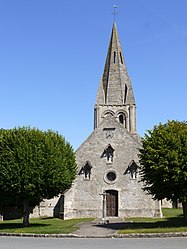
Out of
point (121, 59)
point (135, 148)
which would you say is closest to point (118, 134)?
point (135, 148)

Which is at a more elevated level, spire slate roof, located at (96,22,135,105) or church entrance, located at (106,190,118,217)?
spire slate roof, located at (96,22,135,105)

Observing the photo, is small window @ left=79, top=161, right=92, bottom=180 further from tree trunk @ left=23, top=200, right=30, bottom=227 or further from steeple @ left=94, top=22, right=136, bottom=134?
steeple @ left=94, top=22, right=136, bottom=134

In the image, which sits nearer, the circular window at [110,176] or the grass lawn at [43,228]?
the grass lawn at [43,228]

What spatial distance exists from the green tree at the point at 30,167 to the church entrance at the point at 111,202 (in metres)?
8.11

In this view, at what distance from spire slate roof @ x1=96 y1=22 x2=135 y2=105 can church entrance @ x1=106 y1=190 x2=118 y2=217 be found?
20778 millimetres

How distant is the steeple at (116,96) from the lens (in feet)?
183

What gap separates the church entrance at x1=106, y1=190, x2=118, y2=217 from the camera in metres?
38.0

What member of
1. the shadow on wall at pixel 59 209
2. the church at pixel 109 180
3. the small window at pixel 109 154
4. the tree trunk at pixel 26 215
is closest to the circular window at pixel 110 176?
the church at pixel 109 180

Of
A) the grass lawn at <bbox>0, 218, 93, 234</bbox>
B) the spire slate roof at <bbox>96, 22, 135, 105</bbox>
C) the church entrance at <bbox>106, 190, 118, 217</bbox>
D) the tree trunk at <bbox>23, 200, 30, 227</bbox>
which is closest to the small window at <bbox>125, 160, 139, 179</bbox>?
the church entrance at <bbox>106, 190, 118, 217</bbox>

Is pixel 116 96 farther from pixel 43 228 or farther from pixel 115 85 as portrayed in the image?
pixel 43 228

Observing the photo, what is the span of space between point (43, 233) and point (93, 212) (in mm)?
15420

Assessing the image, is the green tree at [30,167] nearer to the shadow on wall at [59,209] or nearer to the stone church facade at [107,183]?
the shadow on wall at [59,209]

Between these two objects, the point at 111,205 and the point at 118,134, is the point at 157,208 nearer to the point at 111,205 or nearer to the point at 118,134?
the point at 111,205

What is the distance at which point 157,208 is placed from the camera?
120 feet
